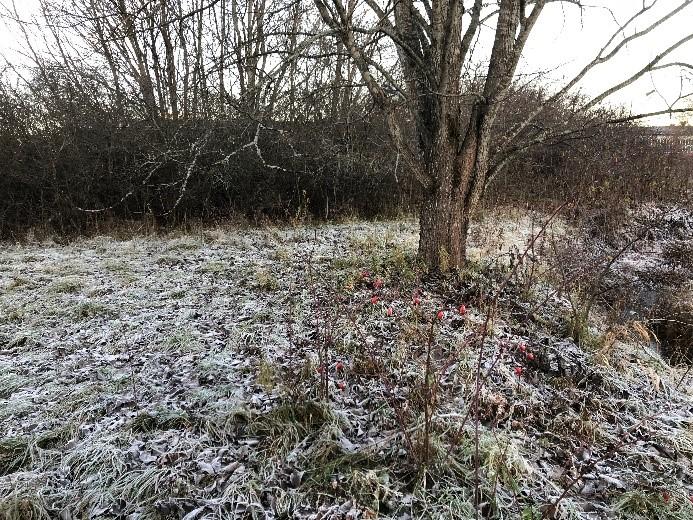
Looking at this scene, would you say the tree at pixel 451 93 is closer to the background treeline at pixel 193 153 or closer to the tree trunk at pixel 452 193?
the tree trunk at pixel 452 193

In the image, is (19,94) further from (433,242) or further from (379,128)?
(433,242)

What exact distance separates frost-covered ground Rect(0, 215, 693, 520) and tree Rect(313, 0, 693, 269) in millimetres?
873

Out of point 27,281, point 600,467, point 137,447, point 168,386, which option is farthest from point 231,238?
point 600,467

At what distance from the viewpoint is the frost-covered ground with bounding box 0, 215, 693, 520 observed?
94.3 inches

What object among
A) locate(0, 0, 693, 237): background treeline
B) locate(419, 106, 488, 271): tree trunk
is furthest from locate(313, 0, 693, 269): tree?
locate(0, 0, 693, 237): background treeline

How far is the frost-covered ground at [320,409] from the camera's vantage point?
2.39 meters

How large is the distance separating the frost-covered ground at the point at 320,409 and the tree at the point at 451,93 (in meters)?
0.87

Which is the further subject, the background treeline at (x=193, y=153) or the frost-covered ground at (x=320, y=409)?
the background treeline at (x=193, y=153)

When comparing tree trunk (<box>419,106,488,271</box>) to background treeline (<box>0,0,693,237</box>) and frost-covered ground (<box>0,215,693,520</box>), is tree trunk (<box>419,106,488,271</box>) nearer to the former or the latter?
frost-covered ground (<box>0,215,693,520</box>)

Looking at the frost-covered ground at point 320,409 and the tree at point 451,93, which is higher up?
the tree at point 451,93

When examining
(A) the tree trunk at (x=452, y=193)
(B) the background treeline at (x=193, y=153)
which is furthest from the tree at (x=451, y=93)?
(B) the background treeline at (x=193, y=153)

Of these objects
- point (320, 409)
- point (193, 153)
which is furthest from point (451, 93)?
point (193, 153)

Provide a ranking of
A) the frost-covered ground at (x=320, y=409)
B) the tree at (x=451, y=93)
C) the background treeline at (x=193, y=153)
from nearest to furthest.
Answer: the frost-covered ground at (x=320, y=409) → the tree at (x=451, y=93) → the background treeline at (x=193, y=153)

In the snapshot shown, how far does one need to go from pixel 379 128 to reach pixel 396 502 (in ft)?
30.5
